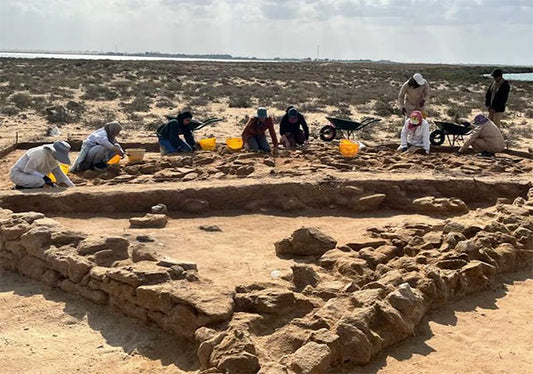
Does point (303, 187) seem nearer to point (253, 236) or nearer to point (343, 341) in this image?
point (253, 236)

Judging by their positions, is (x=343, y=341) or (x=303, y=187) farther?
(x=303, y=187)

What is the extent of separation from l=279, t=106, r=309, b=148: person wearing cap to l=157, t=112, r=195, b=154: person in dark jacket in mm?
1924

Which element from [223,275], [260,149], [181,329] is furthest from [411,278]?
[260,149]

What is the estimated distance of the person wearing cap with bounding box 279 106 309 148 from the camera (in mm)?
10984

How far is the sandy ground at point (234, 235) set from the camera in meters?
5.38

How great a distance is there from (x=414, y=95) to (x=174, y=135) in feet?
16.2

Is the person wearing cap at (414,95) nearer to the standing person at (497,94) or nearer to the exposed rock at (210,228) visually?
the standing person at (497,94)

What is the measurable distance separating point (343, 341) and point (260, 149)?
7.13 m

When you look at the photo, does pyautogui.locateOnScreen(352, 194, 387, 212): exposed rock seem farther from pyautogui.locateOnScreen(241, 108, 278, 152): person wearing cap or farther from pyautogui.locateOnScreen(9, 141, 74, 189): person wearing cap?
pyautogui.locateOnScreen(9, 141, 74, 189): person wearing cap

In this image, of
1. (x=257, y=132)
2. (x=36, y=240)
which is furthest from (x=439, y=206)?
(x=36, y=240)

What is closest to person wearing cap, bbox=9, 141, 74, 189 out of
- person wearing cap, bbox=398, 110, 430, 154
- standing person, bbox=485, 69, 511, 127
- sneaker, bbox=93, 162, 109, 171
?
sneaker, bbox=93, 162, 109, 171

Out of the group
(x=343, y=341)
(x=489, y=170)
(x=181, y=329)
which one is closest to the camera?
(x=343, y=341)

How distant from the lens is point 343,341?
12.3ft

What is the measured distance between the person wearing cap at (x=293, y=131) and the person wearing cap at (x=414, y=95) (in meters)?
2.08
